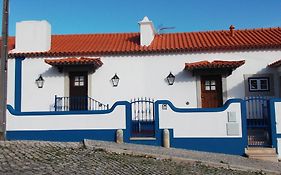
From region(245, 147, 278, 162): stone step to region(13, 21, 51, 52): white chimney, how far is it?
31.0ft

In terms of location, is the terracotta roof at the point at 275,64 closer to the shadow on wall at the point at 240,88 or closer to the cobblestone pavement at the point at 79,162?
the shadow on wall at the point at 240,88

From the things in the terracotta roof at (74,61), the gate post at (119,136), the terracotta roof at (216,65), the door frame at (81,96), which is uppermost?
the terracotta roof at (74,61)

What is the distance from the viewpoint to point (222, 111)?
406 inches

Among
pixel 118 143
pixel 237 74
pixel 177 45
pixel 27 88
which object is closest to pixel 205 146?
pixel 118 143

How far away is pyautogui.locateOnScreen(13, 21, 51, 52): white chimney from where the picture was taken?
46.2ft

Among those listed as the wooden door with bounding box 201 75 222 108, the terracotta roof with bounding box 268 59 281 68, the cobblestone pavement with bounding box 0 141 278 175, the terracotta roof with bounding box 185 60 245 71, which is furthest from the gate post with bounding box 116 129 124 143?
the terracotta roof with bounding box 268 59 281 68

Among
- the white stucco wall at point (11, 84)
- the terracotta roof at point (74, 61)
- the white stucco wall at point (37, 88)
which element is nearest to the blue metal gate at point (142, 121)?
the terracotta roof at point (74, 61)

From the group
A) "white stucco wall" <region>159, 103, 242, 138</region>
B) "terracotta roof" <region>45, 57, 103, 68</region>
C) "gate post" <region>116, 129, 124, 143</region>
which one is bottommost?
"gate post" <region>116, 129, 124, 143</region>

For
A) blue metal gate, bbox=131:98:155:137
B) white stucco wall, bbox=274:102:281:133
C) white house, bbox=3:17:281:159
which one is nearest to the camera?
white stucco wall, bbox=274:102:281:133

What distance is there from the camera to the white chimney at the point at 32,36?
46.2ft

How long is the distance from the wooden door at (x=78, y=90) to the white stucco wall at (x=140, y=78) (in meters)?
0.30

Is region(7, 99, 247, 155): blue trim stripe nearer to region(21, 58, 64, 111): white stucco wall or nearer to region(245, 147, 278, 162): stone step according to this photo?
region(245, 147, 278, 162): stone step

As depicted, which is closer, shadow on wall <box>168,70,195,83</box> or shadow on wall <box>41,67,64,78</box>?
shadow on wall <box>168,70,195,83</box>

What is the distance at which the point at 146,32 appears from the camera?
14531mm
